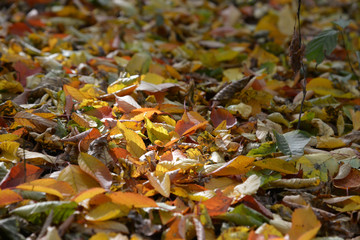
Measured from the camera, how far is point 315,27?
2947 millimetres

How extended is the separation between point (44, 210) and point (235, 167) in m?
0.58

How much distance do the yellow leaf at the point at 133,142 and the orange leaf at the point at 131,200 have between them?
9.6 inches

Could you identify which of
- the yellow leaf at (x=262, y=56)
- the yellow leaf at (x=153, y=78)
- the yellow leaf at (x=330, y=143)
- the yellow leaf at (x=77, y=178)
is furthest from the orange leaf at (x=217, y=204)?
the yellow leaf at (x=262, y=56)

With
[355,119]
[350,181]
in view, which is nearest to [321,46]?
[355,119]

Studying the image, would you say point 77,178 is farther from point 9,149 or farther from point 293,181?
point 293,181

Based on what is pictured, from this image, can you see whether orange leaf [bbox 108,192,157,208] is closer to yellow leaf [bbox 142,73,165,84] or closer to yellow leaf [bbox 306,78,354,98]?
yellow leaf [bbox 142,73,165,84]

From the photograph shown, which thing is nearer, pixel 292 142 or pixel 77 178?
pixel 77 178

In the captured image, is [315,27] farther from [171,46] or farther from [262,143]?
[262,143]

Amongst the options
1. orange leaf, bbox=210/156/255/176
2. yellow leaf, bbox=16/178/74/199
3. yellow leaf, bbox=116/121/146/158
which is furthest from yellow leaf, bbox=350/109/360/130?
yellow leaf, bbox=16/178/74/199

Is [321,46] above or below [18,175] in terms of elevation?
above

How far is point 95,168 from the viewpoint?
1138 mm

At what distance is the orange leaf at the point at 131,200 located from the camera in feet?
3.37

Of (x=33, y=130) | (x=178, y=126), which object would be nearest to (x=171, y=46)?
(x=178, y=126)

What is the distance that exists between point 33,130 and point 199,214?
0.69 m
